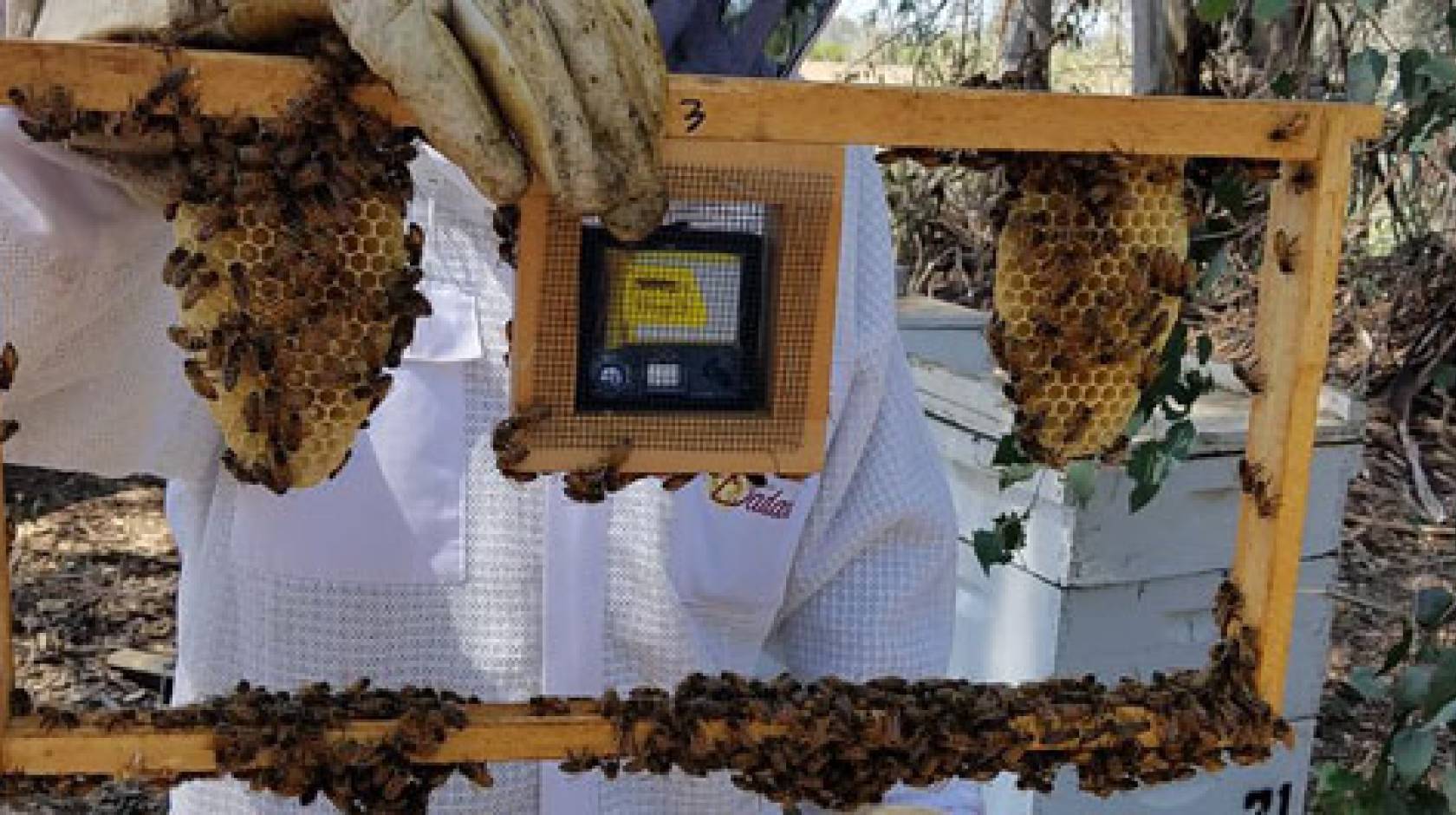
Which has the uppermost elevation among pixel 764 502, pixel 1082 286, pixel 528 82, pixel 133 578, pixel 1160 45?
pixel 1160 45

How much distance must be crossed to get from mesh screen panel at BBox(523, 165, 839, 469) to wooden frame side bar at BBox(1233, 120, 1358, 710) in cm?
36

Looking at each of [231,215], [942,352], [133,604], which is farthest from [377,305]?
[133,604]

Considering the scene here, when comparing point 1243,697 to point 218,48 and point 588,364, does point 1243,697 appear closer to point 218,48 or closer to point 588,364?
point 588,364

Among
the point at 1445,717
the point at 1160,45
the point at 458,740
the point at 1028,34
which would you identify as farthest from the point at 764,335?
the point at 1028,34

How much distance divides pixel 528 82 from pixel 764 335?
10.9 inches

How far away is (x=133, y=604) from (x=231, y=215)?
3.40 meters

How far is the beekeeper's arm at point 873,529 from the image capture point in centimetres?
160

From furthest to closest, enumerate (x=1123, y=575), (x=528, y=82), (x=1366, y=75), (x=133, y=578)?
(x=133, y=578) → (x=1123, y=575) → (x=1366, y=75) → (x=528, y=82)

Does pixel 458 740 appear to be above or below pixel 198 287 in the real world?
below

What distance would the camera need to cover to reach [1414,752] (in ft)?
5.40

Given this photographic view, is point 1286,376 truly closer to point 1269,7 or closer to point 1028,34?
point 1269,7

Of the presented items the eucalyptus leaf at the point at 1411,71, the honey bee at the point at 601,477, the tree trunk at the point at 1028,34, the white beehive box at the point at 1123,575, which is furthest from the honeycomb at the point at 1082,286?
the tree trunk at the point at 1028,34

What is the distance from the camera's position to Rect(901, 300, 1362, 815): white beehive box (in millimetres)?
2553

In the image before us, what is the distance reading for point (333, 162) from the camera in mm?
1110
